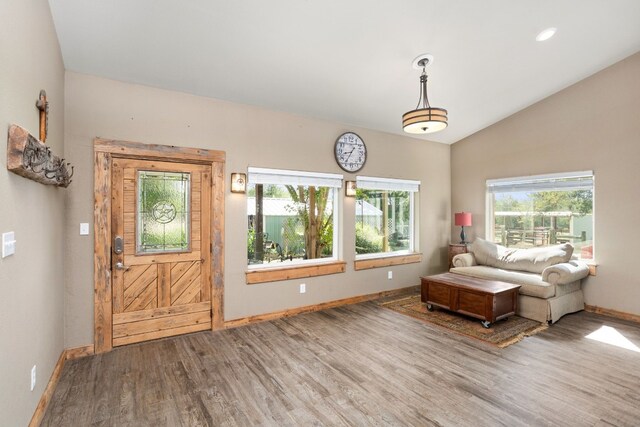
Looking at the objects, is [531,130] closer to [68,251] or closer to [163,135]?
[163,135]

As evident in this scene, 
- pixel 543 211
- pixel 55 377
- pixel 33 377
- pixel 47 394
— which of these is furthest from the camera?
pixel 543 211

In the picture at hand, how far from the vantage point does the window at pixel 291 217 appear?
4316mm

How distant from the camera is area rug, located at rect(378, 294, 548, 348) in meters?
Answer: 3.64

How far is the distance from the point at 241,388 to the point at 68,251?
2116mm

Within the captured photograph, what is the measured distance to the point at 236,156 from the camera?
4020mm

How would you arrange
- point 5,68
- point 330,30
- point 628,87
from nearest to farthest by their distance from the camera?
1. point 5,68
2. point 330,30
3. point 628,87

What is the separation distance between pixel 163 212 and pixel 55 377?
1.70 meters

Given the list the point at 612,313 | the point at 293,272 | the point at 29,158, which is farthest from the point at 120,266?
the point at 612,313

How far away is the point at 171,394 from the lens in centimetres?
255

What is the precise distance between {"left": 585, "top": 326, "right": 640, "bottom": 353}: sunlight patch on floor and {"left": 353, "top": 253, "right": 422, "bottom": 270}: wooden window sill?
256 cm

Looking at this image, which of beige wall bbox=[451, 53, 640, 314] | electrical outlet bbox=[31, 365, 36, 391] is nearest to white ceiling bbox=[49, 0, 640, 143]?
beige wall bbox=[451, 53, 640, 314]

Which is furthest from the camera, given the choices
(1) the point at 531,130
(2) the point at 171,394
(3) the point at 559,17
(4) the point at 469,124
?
(4) the point at 469,124

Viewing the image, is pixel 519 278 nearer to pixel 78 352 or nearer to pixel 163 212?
pixel 163 212

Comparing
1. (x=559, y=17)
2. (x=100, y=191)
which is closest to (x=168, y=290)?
(x=100, y=191)
